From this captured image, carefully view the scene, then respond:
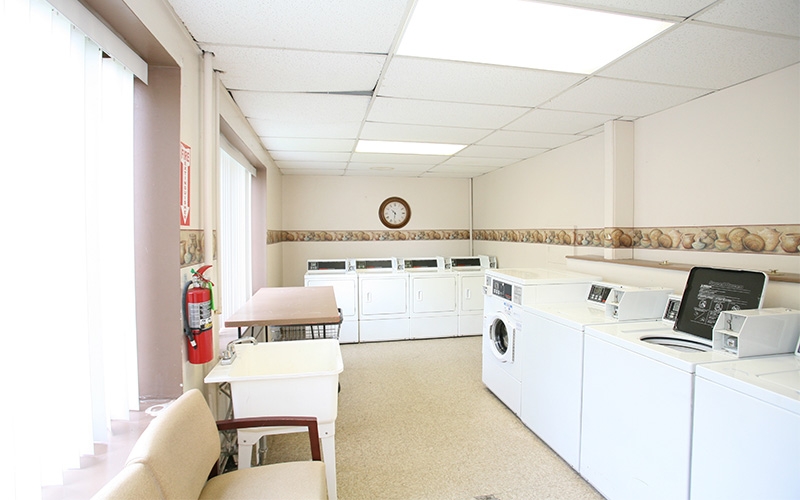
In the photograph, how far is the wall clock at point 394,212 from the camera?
5754mm

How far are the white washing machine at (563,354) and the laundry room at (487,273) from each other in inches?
0.7

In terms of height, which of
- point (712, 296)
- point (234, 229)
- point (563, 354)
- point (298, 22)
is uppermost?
point (298, 22)

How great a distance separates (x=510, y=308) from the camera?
9.58 feet

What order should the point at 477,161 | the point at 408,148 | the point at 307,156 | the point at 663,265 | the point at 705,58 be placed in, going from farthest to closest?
the point at 477,161 → the point at 307,156 → the point at 408,148 → the point at 663,265 → the point at 705,58

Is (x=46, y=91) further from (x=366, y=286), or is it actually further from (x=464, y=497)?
(x=366, y=286)

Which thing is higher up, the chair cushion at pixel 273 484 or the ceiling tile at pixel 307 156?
the ceiling tile at pixel 307 156

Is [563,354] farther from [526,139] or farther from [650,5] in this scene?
[526,139]

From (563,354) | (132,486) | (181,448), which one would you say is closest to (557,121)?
(563,354)

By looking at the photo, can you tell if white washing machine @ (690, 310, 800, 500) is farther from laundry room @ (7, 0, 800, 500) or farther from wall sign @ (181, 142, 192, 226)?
wall sign @ (181, 142, 192, 226)

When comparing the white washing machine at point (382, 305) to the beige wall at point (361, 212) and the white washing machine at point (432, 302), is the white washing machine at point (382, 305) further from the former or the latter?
the beige wall at point (361, 212)

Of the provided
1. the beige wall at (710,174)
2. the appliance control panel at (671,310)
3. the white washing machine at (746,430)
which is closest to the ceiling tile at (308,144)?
the beige wall at (710,174)

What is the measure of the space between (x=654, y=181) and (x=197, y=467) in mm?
3369

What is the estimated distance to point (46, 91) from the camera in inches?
44.3

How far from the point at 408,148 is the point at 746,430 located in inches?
132
